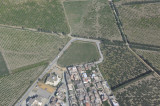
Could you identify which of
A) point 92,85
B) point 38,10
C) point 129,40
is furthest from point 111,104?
point 38,10

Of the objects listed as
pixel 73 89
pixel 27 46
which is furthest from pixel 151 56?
pixel 27 46

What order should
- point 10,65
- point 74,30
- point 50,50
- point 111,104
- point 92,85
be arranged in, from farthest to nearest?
point 74,30
point 50,50
point 10,65
point 92,85
point 111,104

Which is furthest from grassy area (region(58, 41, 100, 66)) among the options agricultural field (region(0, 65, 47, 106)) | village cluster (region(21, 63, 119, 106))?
agricultural field (region(0, 65, 47, 106))

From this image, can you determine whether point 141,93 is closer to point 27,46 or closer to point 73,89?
point 73,89

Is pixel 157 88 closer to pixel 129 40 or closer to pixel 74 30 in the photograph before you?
pixel 129 40

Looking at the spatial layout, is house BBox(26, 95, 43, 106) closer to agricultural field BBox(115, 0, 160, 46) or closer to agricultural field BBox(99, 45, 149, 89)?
agricultural field BBox(99, 45, 149, 89)

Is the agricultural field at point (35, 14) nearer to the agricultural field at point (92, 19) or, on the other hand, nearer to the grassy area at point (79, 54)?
the agricultural field at point (92, 19)

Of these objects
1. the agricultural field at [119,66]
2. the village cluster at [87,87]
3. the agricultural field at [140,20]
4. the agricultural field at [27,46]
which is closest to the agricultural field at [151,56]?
the agricultural field at [119,66]
